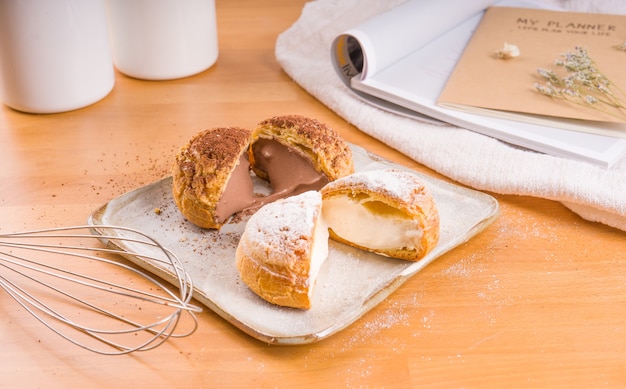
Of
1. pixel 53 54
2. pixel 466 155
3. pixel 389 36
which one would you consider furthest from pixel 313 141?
pixel 53 54

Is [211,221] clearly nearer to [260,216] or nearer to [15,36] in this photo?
[260,216]

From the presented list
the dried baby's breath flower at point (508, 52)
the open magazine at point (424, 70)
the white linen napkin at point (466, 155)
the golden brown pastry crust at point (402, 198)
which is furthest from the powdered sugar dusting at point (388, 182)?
the dried baby's breath flower at point (508, 52)

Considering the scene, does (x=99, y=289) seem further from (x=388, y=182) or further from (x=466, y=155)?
(x=466, y=155)

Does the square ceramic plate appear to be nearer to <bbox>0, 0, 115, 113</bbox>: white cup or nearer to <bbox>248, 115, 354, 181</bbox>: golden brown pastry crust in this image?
<bbox>248, 115, 354, 181</bbox>: golden brown pastry crust

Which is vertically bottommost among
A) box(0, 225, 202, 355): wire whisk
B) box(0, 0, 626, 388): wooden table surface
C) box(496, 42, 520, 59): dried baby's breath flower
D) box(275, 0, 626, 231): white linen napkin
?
box(0, 0, 626, 388): wooden table surface

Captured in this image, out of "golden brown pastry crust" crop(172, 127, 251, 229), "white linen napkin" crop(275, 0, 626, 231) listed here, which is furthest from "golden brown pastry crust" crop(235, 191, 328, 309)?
"white linen napkin" crop(275, 0, 626, 231)

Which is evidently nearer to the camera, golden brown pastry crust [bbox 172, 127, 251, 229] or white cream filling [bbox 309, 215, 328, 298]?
white cream filling [bbox 309, 215, 328, 298]
